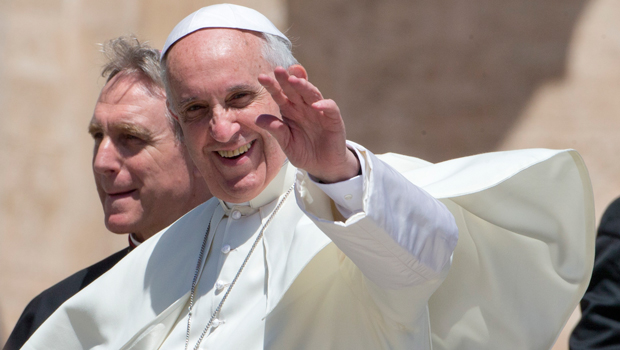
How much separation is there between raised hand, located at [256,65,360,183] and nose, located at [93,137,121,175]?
200 cm

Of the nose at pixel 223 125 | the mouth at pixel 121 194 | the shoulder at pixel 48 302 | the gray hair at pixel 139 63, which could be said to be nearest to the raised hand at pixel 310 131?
the nose at pixel 223 125

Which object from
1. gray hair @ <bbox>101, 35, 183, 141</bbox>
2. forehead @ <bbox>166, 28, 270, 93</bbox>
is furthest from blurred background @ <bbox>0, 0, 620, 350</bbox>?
forehead @ <bbox>166, 28, 270, 93</bbox>

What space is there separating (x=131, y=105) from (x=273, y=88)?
2.02m

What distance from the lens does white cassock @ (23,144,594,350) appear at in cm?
178

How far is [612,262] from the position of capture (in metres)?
2.44

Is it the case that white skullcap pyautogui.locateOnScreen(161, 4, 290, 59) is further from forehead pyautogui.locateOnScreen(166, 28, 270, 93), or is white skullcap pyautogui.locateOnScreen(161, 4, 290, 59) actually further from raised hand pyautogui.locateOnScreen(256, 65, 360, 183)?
raised hand pyautogui.locateOnScreen(256, 65, 360, 183)

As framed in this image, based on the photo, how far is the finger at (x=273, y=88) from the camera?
160cm

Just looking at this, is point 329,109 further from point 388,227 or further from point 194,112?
point 194,112

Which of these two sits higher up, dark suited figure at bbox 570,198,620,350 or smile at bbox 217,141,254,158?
smile at bbox 217,141,254,158

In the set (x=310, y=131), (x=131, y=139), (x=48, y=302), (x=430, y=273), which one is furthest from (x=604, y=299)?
(x=48, y=302)

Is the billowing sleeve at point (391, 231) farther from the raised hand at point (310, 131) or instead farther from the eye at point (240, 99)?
the eye at point (240, 99)

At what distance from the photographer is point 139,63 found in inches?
143

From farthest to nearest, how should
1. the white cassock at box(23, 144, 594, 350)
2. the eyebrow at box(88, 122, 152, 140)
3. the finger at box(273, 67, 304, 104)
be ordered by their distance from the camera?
the eyebrow at box(88, 122, 152, 140)
the white cassock at box(23, 144, 594, 350)
the finger at box(273, 67, 304, 104)

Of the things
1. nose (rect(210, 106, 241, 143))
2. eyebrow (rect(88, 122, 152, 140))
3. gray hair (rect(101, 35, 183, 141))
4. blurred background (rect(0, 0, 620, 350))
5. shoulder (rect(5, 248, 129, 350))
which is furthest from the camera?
blurred background (rect(0, 0, 620, 350))
